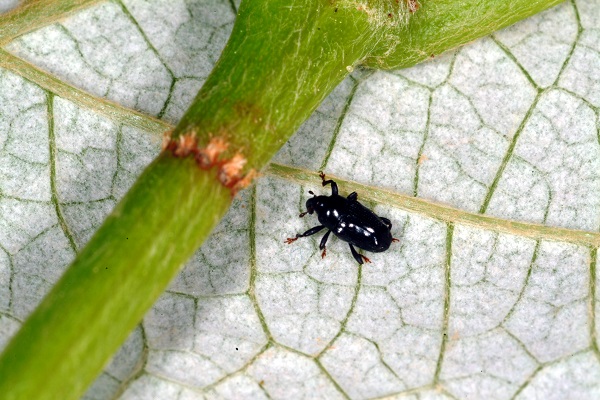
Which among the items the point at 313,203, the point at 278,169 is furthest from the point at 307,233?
the point at 278,169

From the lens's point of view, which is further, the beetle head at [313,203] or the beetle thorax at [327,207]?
the beetle head at [313,203]

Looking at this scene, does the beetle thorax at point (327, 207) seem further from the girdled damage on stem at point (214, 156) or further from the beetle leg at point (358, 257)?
the girdled damage on stem at point (214, 156)

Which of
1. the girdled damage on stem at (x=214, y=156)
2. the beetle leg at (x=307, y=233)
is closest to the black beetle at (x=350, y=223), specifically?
the beetle leg at (x=307, y=233)

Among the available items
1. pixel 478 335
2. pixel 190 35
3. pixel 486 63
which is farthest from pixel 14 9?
pixel 478 335

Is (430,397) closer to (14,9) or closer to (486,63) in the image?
(486,63)

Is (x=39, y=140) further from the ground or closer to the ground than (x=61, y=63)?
closer to the ground

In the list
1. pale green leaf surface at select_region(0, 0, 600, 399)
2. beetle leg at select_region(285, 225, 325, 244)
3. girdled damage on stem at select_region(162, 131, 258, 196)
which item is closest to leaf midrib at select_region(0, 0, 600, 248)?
pale green leaf surface at select_region(0, 0, 600, 399)

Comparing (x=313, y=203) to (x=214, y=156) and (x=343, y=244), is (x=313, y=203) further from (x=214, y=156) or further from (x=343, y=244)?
(x=214, y=156)
